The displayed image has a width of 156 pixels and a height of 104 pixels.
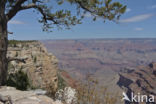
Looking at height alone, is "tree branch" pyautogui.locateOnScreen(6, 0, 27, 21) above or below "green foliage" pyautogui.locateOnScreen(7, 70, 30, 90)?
above

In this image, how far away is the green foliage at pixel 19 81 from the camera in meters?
8.94

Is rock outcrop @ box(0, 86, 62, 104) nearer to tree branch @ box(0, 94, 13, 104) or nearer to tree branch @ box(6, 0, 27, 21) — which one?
tree branch @ box(0, 94, 13, 104)

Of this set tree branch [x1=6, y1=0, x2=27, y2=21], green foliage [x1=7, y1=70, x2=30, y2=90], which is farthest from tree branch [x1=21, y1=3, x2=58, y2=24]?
green foliage [x1=7, y1=70, x2=30, y2=90]

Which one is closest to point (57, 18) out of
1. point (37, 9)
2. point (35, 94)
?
point (37, 9)

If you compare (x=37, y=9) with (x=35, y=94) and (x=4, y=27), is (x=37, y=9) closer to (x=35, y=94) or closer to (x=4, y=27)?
(x=4, y=27)

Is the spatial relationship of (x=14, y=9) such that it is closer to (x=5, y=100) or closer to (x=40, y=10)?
(x=40, y=10)

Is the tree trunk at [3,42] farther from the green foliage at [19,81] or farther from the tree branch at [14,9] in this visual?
the green foliage at [19,81]

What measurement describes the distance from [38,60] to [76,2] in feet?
34.1

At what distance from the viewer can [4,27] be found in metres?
7.96

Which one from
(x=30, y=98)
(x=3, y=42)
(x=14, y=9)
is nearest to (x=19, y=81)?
(x=3, y=42)

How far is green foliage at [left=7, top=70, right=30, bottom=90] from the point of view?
8936 millimetres

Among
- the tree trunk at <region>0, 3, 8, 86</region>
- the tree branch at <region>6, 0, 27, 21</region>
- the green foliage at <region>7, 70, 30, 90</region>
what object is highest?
the tree branch at <region>6, 0, 27, 21</region>

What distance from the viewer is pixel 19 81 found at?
958 cm

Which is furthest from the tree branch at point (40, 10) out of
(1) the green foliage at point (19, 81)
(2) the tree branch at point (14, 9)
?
(1) the green foliage at point (19, 81)
